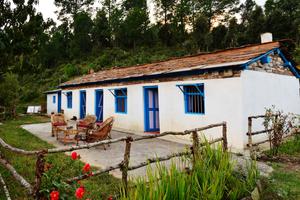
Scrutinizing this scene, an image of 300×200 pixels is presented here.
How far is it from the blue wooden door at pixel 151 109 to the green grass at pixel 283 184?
20.2ft

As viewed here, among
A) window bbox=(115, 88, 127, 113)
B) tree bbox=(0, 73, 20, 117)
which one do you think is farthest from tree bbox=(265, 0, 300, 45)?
tree bbox=(0, 73, 20, 117)

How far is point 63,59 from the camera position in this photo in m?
45.0

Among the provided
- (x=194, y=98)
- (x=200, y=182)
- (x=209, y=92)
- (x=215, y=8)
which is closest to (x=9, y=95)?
(x=194, y=98)

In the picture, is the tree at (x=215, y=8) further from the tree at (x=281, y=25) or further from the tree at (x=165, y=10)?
the tree at (x=281, y=25)

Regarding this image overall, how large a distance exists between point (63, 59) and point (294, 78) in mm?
41901

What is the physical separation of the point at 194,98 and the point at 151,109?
2.75 m

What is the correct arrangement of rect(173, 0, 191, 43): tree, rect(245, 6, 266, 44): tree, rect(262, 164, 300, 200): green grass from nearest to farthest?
rect(262, 164, 300, 200): green grass, rect(245, 6, 266, 44): tree, rect(173, 0, 191, 43): tree

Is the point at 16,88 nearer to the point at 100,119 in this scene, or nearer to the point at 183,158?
the point at 100,119

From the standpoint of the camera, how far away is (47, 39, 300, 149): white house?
8.00 metres

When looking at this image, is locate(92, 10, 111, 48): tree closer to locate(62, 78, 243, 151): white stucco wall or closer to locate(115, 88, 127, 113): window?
locate(62, 78, 243, 151): white stucco wall

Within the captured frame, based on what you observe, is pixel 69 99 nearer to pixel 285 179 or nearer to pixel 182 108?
pixel 182 108

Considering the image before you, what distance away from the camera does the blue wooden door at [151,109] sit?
11.3 meters

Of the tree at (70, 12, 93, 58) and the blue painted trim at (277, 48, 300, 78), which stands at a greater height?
the tree at (70, 12, 93, 58)

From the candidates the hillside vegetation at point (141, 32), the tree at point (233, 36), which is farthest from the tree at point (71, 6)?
the tree at point (233, 36)
